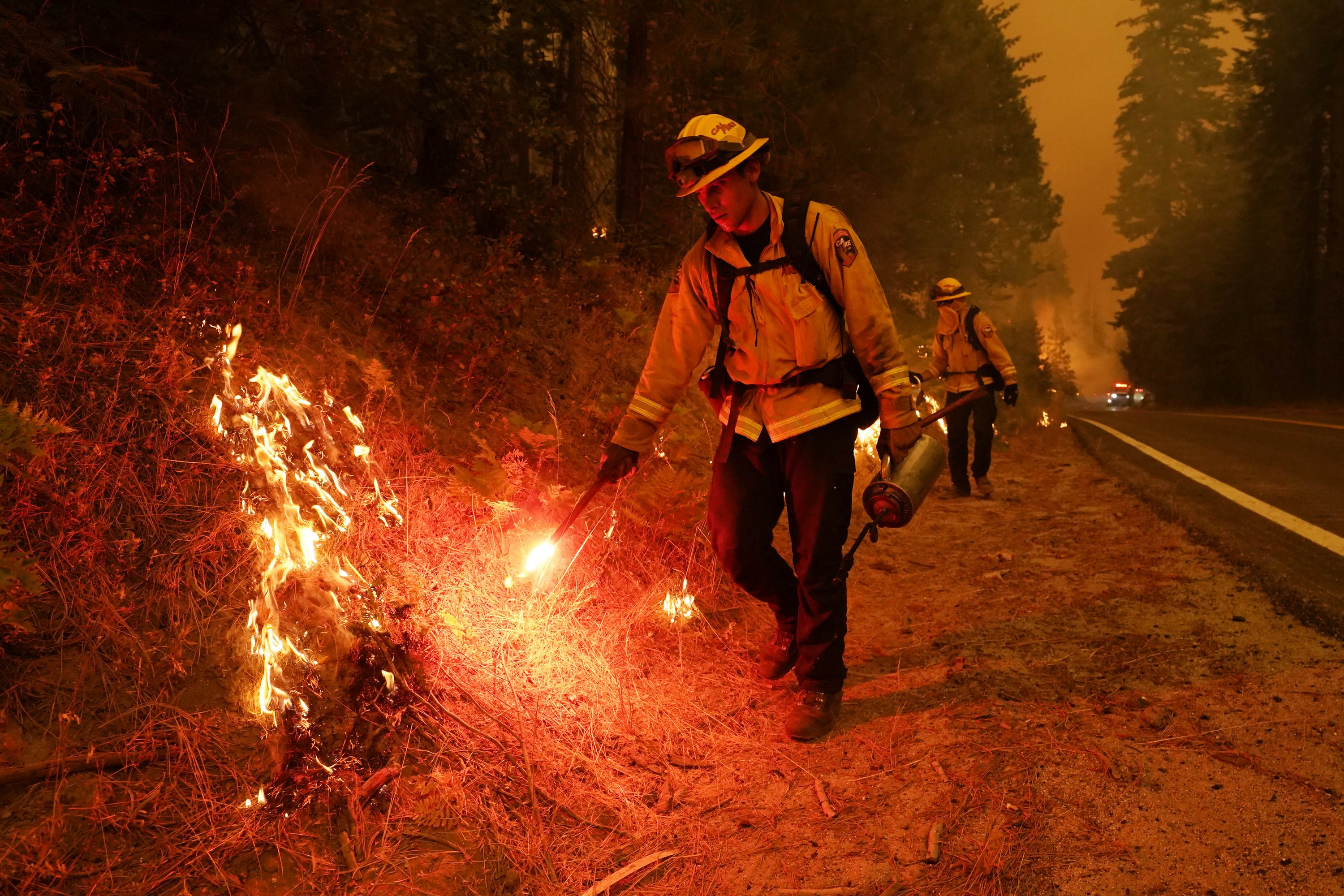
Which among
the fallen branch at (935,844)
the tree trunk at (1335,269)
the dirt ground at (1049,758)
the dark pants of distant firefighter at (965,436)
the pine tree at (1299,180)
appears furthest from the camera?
the pine tree at (1299,180)

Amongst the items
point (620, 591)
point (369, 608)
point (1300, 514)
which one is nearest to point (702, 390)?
point (620, 591)

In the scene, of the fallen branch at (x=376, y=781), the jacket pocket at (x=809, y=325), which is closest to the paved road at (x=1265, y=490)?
the jacket pocket at (x=809, y=325)

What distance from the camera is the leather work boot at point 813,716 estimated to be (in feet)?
11.5

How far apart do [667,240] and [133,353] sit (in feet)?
26.7

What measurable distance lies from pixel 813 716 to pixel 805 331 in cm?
159

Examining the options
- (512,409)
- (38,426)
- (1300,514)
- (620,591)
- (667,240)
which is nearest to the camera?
(38,426)

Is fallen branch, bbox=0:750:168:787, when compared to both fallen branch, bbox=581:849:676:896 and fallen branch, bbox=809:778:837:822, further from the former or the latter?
fallen branch, bbox=809:778:837:822

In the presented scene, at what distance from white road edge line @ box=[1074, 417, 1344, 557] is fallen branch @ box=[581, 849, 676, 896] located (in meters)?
4.75

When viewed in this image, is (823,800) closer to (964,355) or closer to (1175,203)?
(964,355)

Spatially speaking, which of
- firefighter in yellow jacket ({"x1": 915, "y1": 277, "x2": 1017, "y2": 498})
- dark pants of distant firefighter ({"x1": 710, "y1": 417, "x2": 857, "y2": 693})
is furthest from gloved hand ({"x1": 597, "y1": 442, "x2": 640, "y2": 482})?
firefighter in yellow jacket ({"x1": 915, "y1": 277, "x2": 1017, "y2": 498})

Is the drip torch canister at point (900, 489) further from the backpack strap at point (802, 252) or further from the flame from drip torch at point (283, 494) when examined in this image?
the flame from drip torch at point (283, 494)

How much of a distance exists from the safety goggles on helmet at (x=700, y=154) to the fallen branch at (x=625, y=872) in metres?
2.43

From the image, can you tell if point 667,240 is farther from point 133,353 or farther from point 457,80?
point 133,353

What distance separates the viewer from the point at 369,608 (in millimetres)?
3285
